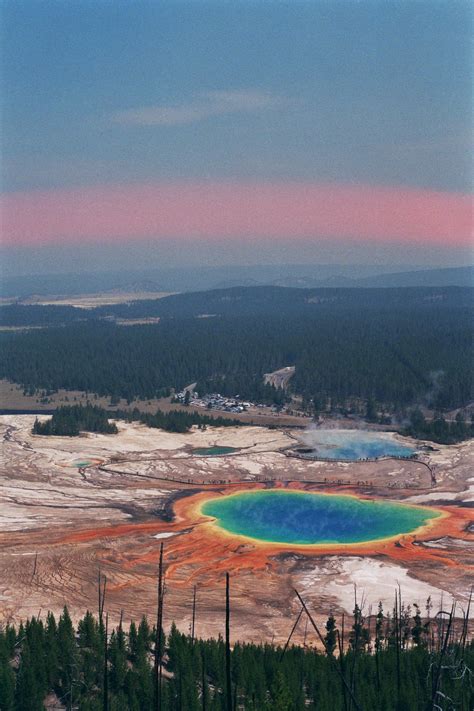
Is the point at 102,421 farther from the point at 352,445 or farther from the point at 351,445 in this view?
the point at 352,445

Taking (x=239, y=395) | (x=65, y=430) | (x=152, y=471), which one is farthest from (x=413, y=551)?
(x=239, y=395)

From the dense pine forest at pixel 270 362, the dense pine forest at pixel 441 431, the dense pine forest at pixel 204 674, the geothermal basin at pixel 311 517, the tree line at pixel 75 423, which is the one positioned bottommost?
the geothermal basin at pixel 311 517

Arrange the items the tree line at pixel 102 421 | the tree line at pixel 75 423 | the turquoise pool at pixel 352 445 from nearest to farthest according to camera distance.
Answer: the turquoise pool at pixel 352 445 → the tree line at pixel 75 423 → the tree line at pixel 102 421

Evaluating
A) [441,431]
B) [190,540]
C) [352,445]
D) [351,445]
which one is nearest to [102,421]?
[351,445]

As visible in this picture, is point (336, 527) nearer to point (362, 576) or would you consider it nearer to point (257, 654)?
point (362, 576)

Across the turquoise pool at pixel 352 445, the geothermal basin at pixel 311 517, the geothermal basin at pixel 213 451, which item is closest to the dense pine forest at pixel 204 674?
the geothermal basin at pixel 311 517

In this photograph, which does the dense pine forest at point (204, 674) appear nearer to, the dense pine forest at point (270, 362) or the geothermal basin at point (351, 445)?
the geothermal basin at point (351, 445)
